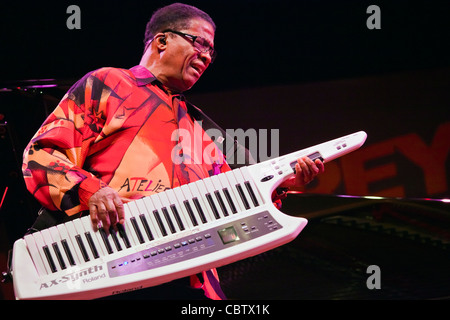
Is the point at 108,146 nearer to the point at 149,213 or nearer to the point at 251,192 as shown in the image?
the point at 149,213

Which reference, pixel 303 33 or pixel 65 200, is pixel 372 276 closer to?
pixel 65 200

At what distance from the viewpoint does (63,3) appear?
8.80 ft

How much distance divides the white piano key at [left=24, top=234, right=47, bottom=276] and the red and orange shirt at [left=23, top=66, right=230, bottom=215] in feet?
0.56

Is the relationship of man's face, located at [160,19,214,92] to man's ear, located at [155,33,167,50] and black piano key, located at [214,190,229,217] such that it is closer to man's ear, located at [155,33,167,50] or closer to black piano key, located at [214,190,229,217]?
man's ear, located at [155,33,167,50]

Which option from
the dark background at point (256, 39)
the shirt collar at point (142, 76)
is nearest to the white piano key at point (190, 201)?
the shirt collar at point (142, 76)

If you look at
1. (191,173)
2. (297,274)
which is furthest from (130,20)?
(297,274)

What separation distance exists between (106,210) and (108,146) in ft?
1.10

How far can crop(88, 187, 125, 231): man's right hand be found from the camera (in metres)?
1.49

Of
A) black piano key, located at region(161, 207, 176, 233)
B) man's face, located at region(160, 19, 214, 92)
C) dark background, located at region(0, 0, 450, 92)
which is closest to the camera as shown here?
black piano key, located at region(161, 207, 176, 233)

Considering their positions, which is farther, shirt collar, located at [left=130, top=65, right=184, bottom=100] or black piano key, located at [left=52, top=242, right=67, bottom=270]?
shirt collar, located at [left=130, top=65, right=184, bottom=100]

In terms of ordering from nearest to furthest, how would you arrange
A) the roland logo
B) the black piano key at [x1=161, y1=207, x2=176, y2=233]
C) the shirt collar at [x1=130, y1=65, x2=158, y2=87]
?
1. the roland logo
2. the black piano key at [x1=161, y1=207, x2=176, y2=233]
3. the shirt collar at [x1=130, y1=65, x2=158, y2=87]

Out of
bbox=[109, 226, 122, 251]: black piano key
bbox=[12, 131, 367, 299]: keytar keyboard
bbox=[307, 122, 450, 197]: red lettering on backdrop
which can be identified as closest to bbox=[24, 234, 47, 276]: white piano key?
bbox=[12, 131, 367, 299]: keytar keyboard

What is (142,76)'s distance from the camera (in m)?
1.93

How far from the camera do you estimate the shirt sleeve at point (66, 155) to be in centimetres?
158
